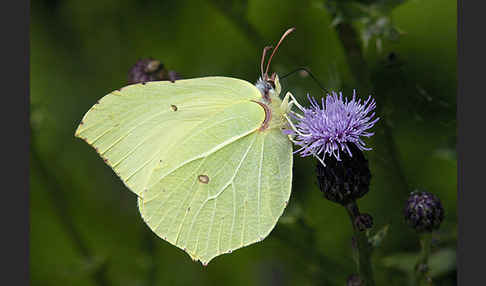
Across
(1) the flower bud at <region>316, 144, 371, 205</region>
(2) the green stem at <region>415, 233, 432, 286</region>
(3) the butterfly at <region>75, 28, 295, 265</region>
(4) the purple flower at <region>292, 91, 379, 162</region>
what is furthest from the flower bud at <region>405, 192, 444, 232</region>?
(3) the butterfly at <region>75, 28, 295, 265</region>

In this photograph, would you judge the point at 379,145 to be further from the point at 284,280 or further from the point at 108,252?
the point at 108,252

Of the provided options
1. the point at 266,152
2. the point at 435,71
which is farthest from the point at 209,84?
the point at 435,71

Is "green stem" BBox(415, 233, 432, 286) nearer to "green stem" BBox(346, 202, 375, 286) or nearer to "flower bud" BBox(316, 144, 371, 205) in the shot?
"green stem" BBox(346, 202, 375, 286)

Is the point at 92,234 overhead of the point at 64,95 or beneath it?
beneath

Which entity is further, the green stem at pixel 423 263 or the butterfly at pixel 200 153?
the butterfly at pixel 200 153

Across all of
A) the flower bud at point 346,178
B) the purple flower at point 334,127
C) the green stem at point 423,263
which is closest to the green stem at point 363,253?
the flower bud at point 346,178

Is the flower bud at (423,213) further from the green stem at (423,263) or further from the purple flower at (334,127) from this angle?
the purple flower at (334,127)
